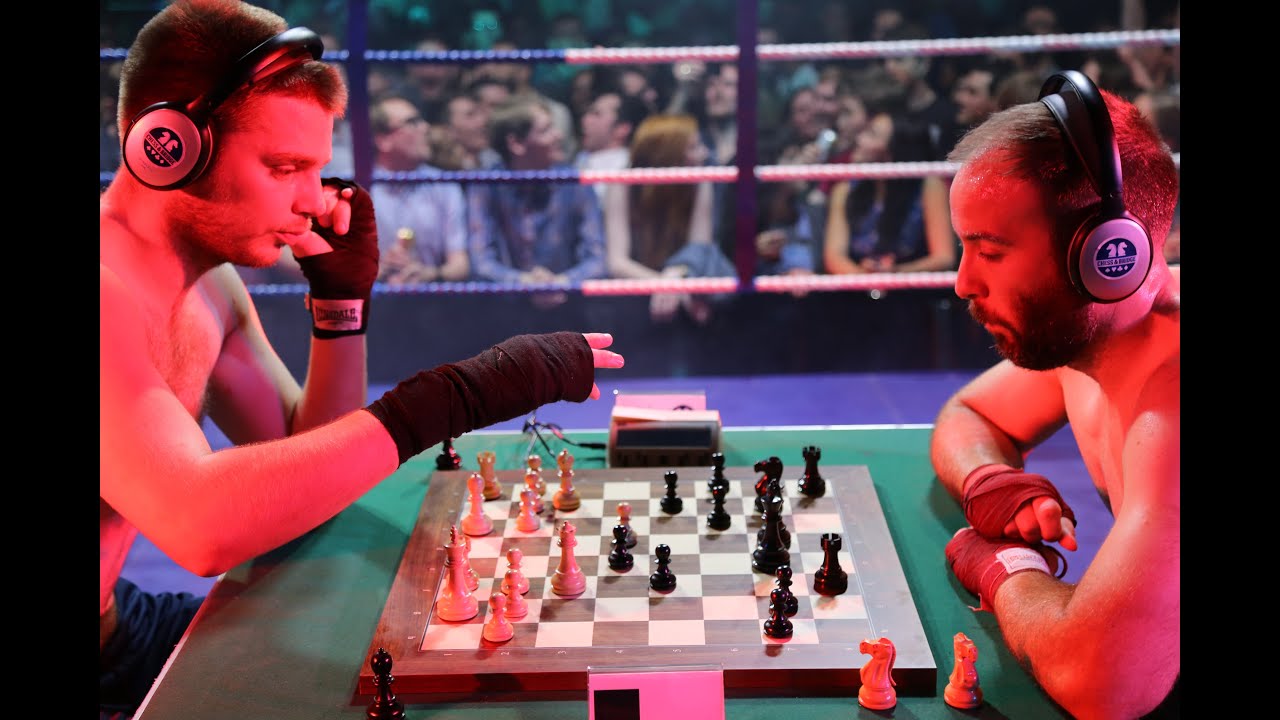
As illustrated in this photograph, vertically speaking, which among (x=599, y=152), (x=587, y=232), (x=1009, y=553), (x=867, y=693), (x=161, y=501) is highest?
(x=599, y=152)

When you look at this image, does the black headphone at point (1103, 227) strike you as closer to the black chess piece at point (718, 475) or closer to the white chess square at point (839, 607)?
the white chess square at point (839, 607)

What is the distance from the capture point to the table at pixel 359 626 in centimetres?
160

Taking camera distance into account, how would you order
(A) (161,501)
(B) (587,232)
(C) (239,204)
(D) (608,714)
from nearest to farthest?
(D) (608,714)
(A) (161,501)
(C) (239,204)
(B) (587,232)

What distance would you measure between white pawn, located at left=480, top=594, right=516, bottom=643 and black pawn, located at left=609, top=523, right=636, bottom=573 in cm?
28

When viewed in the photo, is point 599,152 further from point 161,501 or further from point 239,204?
point 161,501

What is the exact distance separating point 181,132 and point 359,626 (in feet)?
2.89

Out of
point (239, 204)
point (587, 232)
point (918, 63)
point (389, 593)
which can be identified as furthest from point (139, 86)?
point (918, 63)

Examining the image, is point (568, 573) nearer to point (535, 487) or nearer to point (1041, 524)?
point (535, 487)

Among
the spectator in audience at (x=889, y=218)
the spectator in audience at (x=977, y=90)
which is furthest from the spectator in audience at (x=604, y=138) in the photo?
the spectator in audience at (x=977, y=90)

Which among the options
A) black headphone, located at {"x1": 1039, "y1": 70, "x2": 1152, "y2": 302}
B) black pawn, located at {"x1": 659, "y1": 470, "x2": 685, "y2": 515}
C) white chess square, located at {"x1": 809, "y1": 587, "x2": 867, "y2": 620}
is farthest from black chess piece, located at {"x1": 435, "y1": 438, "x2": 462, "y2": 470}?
black headphone, located at {"x1": 1039, "y1": 70, "x2": 1152, "y2": 302}

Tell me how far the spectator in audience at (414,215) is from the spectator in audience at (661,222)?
721mm

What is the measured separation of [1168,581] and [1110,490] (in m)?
0.51

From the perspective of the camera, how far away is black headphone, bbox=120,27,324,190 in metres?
1.82

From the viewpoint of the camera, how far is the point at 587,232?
17.1ft
